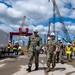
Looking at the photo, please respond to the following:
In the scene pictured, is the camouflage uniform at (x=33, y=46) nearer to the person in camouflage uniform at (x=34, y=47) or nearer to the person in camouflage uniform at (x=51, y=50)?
the person in camouflage uniform at (x=34, y=47)

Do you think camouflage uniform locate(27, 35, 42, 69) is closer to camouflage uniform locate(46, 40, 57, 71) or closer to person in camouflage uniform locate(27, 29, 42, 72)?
person in camouflage uniform locate(27, 29, 42, 72)

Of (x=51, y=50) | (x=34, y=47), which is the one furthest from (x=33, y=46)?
(x=51, y=50)

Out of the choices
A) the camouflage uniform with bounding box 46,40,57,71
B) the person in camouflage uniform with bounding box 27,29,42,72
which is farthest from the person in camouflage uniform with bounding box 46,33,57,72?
the person in camouflage uniform with bounding box 27,29,42,72

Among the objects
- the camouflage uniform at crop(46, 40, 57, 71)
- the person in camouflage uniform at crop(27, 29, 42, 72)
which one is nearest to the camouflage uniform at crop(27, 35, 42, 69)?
the person in camouflage uniform at crop(27, 29, 42, 72)

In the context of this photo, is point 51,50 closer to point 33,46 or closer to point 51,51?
point 51,51

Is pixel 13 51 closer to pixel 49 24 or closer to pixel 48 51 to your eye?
pixel 48 51

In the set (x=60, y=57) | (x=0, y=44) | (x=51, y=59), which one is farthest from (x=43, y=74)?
(x=0, y=44)

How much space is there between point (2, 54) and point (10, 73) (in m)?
17.8

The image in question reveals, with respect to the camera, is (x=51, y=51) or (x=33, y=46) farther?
(x=51, y=51)

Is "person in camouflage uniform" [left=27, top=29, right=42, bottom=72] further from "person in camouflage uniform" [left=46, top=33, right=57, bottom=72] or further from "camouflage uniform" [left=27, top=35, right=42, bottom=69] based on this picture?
"person in camouflage uniform" [left=46, top=33, right=57, bottom=72]

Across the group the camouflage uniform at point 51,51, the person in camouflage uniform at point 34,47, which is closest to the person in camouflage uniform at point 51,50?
the camouflage uniform at point 51,51

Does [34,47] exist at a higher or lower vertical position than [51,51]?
higher

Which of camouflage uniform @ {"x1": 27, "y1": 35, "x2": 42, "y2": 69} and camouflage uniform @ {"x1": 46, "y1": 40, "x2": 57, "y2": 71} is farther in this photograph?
camouflage uniform @ {"x1": 46, "y1": 40, "x2": 57, "y2": 71}

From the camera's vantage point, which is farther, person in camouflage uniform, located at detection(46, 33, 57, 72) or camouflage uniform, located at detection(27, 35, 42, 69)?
person in camouflage uniform, located at detection(46, 33, 57, 72)
